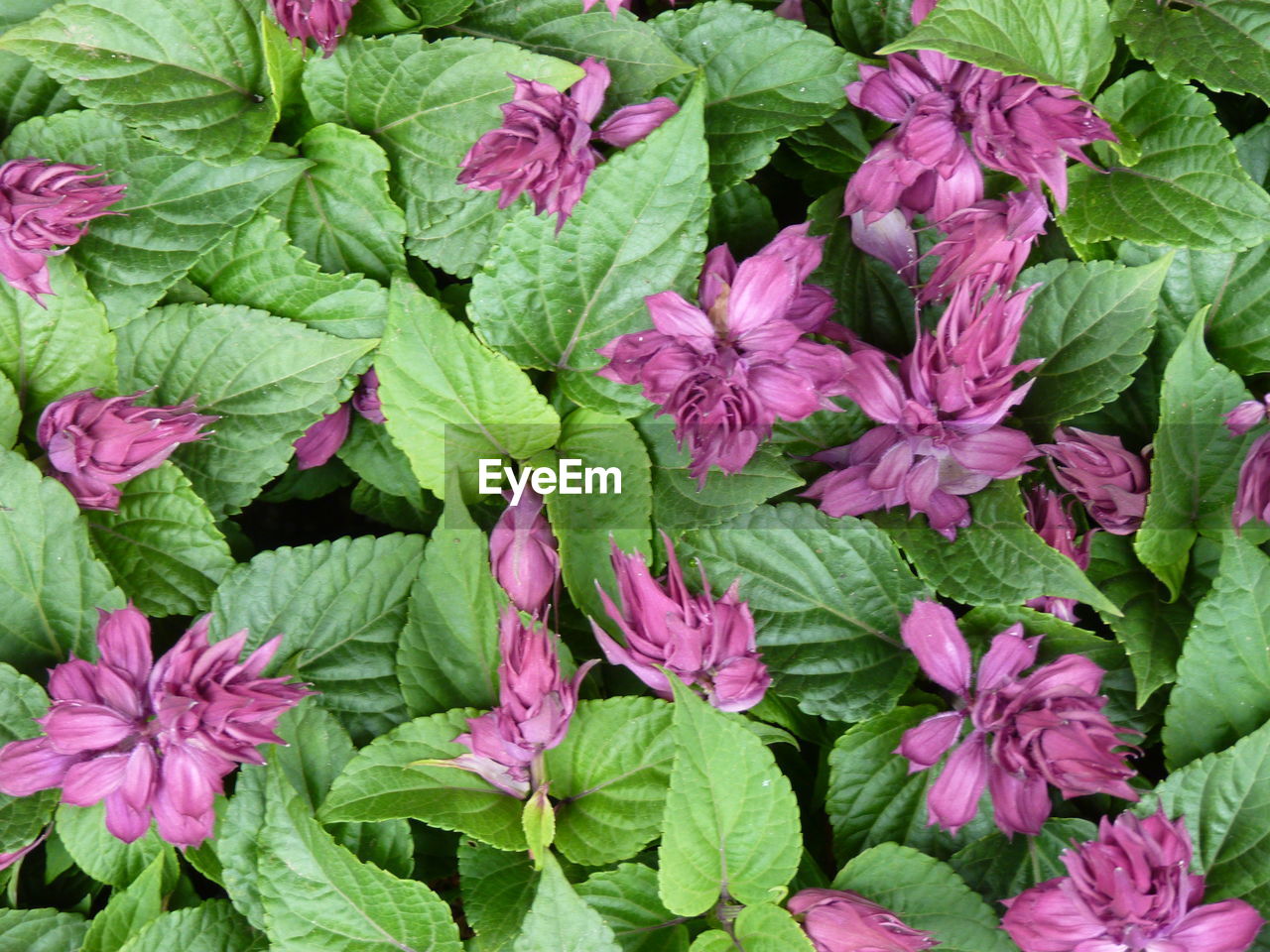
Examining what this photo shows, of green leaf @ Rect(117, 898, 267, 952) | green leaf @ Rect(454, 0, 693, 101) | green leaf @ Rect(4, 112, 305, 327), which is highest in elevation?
green leaf @ Rect(454, 0, 693, 101)

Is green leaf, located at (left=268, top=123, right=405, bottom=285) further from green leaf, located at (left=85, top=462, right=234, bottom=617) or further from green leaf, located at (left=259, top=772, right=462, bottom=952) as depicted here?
green leaf, located at (left=259, top=772, right=462, bottom=952)

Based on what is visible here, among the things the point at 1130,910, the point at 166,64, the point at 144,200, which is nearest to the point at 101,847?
the point at 144,200

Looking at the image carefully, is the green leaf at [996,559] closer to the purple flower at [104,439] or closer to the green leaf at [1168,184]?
the green leaf at [1168,184]

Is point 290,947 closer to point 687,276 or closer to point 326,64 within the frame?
point 687,276

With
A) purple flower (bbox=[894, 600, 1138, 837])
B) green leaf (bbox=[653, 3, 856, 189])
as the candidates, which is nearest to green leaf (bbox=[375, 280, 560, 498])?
green leaf (bbox=[653, 3, 856, 189])

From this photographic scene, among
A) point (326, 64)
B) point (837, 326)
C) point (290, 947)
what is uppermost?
point (326, 64)

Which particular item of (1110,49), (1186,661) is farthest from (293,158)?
(1186,661)
